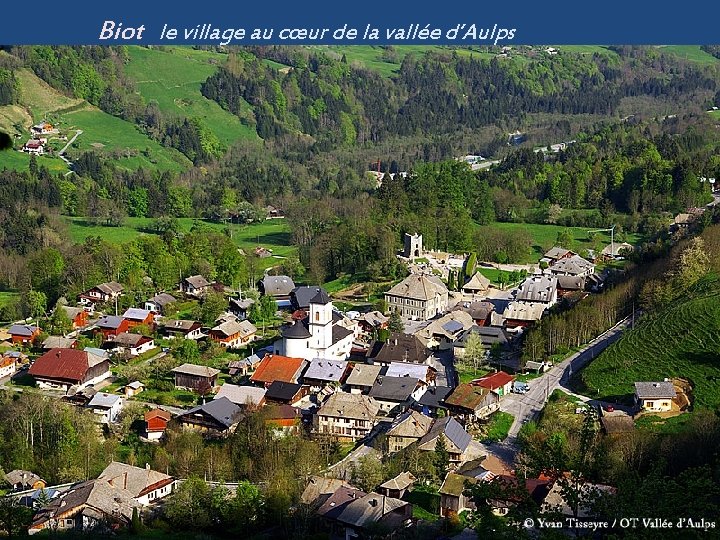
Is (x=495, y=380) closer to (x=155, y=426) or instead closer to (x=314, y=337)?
(x=314, y=337)

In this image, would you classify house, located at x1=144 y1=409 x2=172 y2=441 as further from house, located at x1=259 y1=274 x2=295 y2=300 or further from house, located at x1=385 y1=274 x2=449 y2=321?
house, located at x1=259 y1=274 x2=295 y2=300

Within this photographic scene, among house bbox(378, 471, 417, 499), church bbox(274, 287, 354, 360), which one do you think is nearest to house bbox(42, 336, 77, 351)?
church bbox(274, 287, 354, 360)

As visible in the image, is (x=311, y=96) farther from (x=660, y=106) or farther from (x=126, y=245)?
(x=126, y=245)

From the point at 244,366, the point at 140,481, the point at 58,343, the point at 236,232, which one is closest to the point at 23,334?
the point at 58,343

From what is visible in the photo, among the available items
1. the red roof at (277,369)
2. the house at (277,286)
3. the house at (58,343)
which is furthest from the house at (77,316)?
the red roof at (277,369)

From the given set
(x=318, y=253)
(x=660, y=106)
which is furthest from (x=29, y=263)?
(x=660, y=106)

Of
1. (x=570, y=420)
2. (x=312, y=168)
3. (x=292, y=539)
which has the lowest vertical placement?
(x=292, y=539)
